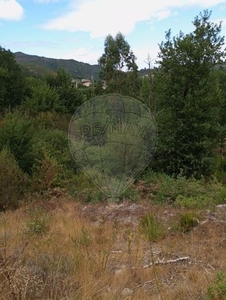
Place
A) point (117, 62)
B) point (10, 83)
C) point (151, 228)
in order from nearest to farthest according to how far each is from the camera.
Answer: point (151, 228) → point (10, 83) → point (117, 62)

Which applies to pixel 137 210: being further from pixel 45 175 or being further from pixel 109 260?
pixel 45 175

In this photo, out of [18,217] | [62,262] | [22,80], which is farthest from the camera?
[22,80]

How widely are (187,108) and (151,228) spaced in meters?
7.59

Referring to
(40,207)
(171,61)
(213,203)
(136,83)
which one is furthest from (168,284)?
(136,83)

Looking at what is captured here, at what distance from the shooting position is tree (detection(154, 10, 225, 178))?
11234 mm

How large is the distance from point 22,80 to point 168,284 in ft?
75.6

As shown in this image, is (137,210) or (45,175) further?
(45,175)

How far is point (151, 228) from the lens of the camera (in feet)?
14.0

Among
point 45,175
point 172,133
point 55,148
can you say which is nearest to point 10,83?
point 55,148

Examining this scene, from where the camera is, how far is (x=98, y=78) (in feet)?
92.9

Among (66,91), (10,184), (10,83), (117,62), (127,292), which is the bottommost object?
(10,184)

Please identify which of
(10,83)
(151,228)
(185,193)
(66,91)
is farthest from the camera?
(66,91)

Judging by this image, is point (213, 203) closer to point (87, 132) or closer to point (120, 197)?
point (120, 197)

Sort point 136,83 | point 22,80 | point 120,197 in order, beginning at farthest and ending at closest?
point 136,83 < point 22,80 < point 120,197
